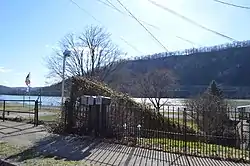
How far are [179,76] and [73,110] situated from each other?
144 feet

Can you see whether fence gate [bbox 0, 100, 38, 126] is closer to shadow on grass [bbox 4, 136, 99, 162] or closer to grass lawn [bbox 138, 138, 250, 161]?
shadow on grass [bbox 4, 136, 99, 162]

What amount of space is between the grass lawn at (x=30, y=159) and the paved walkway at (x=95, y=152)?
34cm

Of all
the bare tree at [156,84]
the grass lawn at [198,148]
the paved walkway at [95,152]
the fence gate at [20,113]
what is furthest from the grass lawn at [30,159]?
the bare tree at [156,84]

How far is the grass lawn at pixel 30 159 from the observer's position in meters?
7.36

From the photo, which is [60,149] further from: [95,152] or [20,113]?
[20,113]

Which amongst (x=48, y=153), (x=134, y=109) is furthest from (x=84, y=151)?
(x=134, y=109)

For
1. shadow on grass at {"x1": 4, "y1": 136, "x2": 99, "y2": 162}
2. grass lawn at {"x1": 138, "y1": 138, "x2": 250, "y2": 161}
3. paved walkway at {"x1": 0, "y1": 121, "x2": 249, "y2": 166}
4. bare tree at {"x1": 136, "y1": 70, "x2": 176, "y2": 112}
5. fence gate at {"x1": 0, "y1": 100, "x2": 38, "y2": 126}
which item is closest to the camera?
paved walkway at {"x1": 0, "y1": 121, "x2": 249, "y2": 166}

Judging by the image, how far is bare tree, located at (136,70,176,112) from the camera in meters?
49.2

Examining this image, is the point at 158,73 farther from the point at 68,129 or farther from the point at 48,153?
the point at 48,153

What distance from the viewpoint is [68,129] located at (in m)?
12.1

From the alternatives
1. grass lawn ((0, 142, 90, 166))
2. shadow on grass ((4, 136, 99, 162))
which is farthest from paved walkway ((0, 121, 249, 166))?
grass lawn ((0, 142, 90, 166))

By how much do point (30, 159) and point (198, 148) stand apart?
436 centimetres

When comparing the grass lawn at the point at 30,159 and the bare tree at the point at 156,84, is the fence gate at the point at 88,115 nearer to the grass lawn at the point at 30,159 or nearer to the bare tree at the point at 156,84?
the grass lawn at the point at 30,159

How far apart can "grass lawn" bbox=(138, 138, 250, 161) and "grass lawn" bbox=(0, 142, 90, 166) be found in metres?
2.65
